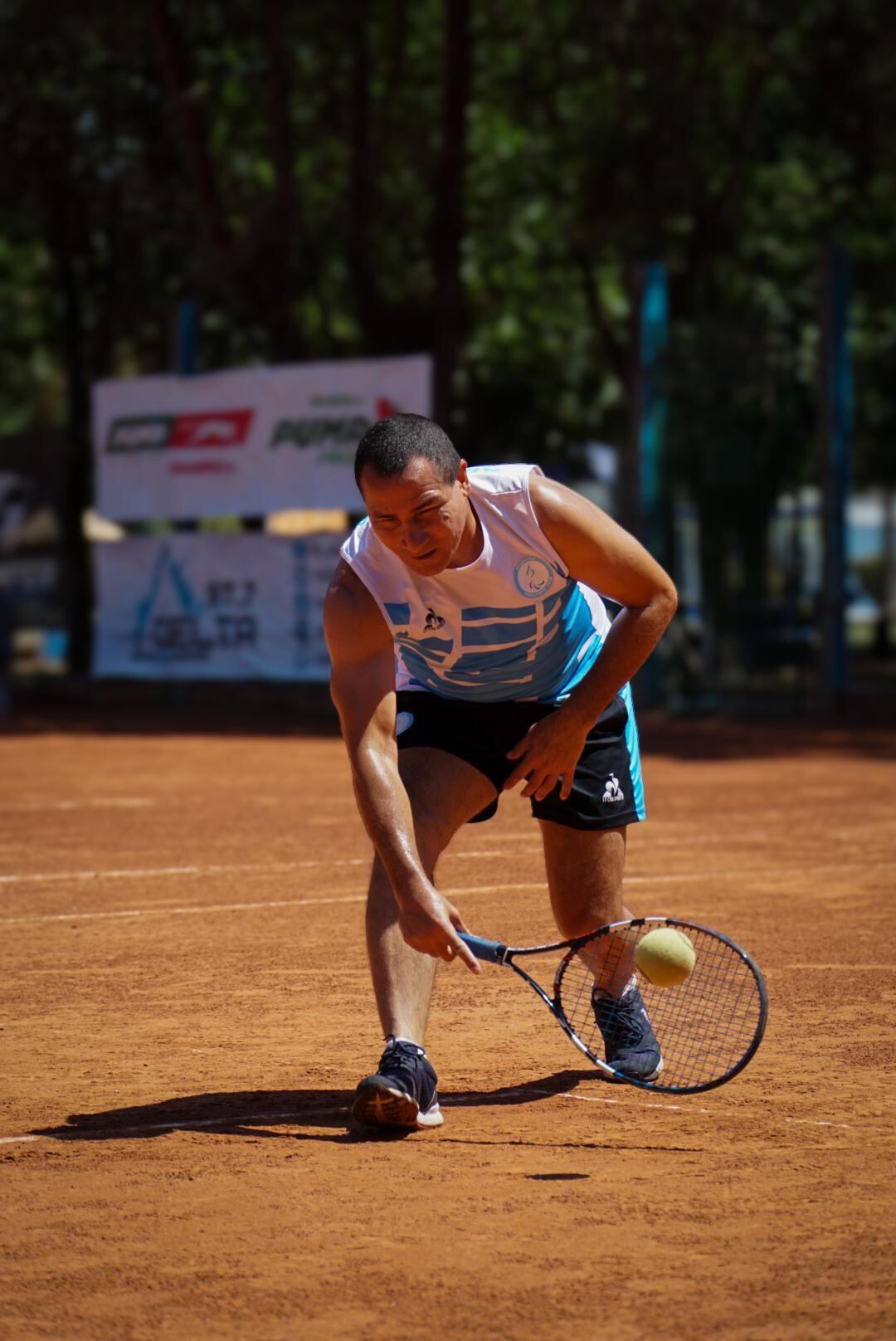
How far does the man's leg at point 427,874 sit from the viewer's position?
16.3 ft

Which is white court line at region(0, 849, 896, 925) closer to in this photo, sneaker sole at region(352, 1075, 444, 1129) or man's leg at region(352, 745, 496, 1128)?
man's leg at region(352, 745, 496, 1128)

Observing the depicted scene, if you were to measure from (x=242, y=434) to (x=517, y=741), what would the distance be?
14809 mm

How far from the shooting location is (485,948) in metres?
4.75

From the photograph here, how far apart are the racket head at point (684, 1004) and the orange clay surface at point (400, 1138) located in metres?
0.10

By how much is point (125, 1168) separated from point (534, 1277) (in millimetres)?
1228

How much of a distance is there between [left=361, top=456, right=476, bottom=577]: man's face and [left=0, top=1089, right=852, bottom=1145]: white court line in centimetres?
143

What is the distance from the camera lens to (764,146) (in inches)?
1057

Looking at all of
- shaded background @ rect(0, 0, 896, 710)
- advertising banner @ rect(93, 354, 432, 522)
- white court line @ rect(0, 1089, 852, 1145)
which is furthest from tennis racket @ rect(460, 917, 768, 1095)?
shaded background @ rect(0, 0, 896, 710)

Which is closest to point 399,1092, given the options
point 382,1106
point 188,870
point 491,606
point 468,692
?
point 382,1106

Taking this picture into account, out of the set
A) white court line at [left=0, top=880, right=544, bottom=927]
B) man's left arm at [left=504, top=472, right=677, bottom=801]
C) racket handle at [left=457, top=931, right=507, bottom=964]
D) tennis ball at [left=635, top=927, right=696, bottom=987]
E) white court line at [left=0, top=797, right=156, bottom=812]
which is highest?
man's left arm at [left=504, top=472, right=677, bottom=801]

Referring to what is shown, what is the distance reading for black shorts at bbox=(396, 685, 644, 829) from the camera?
209 inches

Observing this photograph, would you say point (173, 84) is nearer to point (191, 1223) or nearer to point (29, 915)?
point (29, 915)

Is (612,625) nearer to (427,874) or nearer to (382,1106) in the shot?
(427,874)

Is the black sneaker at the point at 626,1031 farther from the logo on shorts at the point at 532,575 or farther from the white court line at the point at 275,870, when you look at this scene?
the white court line at the point at 275,870
